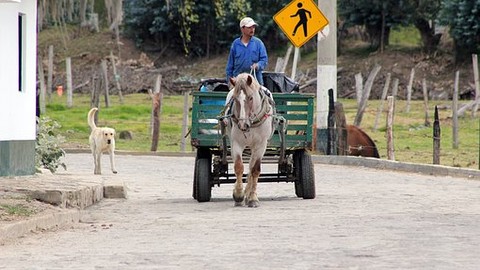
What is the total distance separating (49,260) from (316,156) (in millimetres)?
18374

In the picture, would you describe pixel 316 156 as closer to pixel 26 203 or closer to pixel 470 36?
pixel 26 203

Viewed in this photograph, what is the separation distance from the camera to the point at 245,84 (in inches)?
663

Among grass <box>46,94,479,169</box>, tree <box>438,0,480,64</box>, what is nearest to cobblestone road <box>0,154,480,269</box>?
grass <box>46,94,479,169</box>

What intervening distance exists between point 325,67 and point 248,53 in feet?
37.9

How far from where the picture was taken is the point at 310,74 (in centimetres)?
5897

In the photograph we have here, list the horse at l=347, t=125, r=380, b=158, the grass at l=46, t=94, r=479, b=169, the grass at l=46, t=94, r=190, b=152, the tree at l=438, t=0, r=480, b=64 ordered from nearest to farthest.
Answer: the horse at l=347, t=125, r=380, b=158 → the grass at l=46, t=94, r=479, b=169 → the grass at l=46, t=94, r=190, b=152 → the tree at l=438, t=0, r=480, b=64

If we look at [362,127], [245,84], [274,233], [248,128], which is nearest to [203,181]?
[248,128]

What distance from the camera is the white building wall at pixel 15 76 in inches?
724

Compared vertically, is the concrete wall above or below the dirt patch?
above

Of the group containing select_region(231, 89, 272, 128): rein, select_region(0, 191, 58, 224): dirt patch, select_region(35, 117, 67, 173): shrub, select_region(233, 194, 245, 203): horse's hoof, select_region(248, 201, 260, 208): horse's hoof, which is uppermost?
select_region(231, 89, 272, 128): rein

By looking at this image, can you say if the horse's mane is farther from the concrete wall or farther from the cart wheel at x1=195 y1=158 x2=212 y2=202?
the concrete wall

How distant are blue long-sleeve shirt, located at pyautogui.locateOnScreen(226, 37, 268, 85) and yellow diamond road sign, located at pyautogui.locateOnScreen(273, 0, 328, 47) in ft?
32.8

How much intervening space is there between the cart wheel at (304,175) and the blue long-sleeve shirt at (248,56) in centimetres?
125

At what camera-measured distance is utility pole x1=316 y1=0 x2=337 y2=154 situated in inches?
1174
